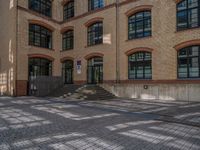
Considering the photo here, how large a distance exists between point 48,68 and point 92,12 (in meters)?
8.80

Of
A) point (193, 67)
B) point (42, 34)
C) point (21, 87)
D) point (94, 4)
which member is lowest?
point (21, 87)

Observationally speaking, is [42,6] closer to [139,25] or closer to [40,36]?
[40,36]

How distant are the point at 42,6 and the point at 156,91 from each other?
16994 millimetres

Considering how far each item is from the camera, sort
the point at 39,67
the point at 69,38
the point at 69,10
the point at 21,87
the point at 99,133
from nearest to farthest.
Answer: the point at 99,133
the point at 21,87
the point at 39,67
the point at 69,38
the point at 69,10

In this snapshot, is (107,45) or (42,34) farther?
(42,34)

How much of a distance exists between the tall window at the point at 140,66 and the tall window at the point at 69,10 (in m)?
10.8

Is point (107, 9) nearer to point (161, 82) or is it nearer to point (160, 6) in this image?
point (160, 6)

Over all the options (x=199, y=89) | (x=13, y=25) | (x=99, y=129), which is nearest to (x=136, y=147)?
(x=99, y=129)

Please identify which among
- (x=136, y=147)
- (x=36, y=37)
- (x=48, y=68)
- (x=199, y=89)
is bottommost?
(x=136, y=147)

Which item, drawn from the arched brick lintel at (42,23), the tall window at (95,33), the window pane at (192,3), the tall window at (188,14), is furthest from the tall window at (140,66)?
the arched brick lintel at (42,23)

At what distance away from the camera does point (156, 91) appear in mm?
16062

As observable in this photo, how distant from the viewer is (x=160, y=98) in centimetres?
1584

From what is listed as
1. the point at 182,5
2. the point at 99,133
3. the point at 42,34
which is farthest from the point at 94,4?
the point at 99,133

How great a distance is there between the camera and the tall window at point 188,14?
1525 centimetres
